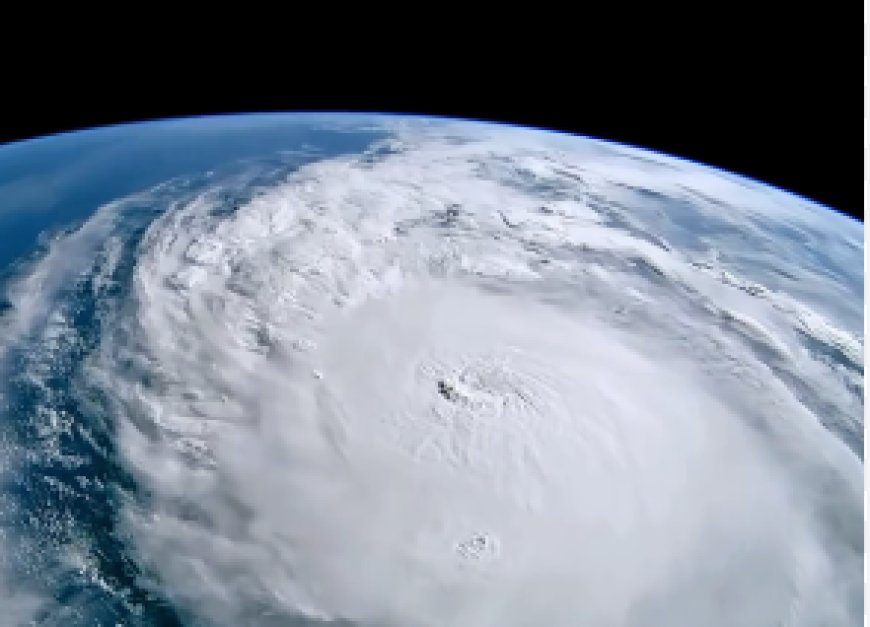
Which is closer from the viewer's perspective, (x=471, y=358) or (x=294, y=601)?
(x=294, y=601)

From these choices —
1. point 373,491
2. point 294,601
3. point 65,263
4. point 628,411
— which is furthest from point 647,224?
point 65,263

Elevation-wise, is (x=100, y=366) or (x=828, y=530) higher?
(x=100, y=366)

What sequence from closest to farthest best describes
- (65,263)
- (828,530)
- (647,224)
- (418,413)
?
(828,530) → (418,413) → (65,263) → (647,224)

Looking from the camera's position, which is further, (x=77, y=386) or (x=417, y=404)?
(x=417, y=404)

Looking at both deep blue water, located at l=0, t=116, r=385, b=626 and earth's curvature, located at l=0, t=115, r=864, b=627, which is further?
earth's curvature, located at l=0, t=115, r=864, b=627

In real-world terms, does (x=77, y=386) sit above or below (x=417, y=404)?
above

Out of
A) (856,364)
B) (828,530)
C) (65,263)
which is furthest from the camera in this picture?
(65,263)

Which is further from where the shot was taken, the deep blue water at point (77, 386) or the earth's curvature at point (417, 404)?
the earth's curvature at point (417, 404)

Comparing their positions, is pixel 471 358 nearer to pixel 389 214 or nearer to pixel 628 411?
pixel 628 411
